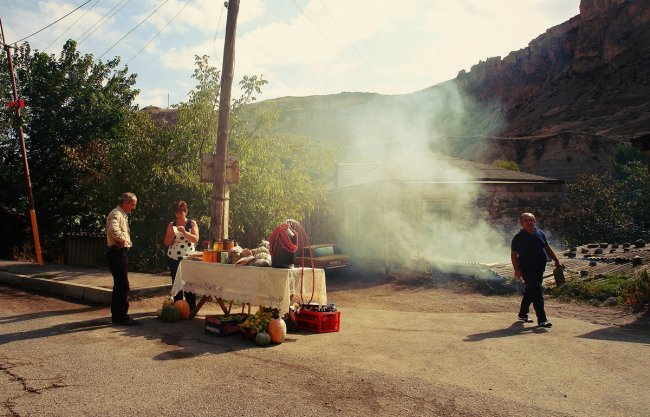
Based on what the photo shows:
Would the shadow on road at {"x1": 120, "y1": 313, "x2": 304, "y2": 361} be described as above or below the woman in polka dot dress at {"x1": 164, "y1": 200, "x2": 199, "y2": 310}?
below

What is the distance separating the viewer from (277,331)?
6344mm

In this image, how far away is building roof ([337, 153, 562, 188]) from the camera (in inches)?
717

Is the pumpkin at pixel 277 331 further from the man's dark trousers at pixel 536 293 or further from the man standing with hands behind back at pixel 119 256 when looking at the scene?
the man's dark trousers at pixel 536 293

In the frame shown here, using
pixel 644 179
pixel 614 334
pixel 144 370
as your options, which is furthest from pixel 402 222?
pixel 144 370

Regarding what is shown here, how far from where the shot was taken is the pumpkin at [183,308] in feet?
26.3

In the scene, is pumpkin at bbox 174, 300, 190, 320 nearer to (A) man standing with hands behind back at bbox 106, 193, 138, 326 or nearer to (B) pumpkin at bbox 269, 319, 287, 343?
(A) man standing with hands behind back at bbox 106, 193, 138, 326

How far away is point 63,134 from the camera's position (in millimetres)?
19344

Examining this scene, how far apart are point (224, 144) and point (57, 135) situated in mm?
12845

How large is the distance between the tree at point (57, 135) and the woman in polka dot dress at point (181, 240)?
11.8 metres

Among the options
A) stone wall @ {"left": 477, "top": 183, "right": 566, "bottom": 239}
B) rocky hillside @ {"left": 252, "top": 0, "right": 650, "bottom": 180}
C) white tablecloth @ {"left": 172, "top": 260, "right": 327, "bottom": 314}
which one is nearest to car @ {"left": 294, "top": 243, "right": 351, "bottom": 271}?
stone wall @ {"left": 477, "top": 183, "right": 566, "bottom": 239}

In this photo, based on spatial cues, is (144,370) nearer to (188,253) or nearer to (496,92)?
(188,253)

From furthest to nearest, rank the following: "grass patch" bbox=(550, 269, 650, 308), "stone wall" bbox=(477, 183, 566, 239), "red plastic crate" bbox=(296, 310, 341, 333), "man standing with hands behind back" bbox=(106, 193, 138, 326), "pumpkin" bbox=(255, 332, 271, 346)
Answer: "stone wall" bbox=(477, 183, 566, 239) < "grass patch" bbox=(550, 269, 650, 308) < "man standing with hands behind back" bbox=(106, 193, 138, 326) < "red plastic crate" bbox=(296, 310, 341, 333) < "pumpkin" bbox=(255, 332, 271, 346)

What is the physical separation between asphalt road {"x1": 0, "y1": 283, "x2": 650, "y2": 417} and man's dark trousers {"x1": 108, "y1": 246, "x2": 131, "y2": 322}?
1.09 ft

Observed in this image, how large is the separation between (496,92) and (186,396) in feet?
336
